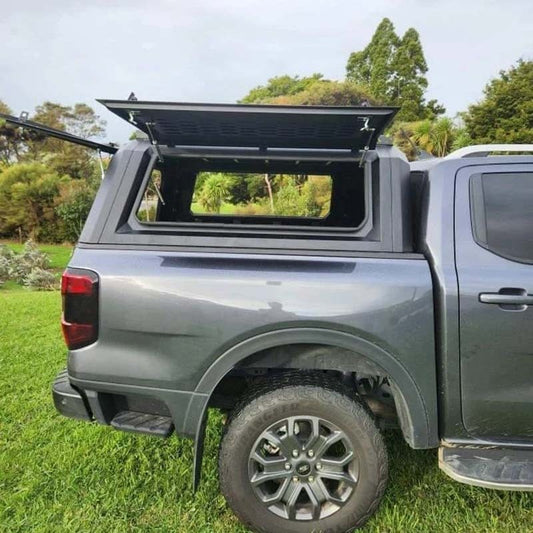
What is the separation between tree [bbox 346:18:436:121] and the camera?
114 feet

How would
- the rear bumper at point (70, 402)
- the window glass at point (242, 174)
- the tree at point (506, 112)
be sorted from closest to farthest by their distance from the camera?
1. the rear bumper at point (70, 402)
2. the window glass at point (242, 174)
3. the tree at point (506, 112)

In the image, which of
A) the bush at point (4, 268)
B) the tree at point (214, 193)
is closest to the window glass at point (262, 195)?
the tree at point (214, 193)

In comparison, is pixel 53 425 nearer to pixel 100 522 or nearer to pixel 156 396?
pixel 100 522

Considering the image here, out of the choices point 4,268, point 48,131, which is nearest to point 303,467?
point 48,131

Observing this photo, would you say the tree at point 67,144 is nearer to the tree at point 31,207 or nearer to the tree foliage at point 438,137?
the tree at point 31,207

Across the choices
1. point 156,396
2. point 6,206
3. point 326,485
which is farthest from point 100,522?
point 6,206

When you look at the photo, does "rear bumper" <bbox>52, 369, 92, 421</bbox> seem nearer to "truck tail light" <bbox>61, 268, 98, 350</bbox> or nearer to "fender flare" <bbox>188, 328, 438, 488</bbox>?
"truck tail light" <bbox>61, 268, 98, 350</bbox>

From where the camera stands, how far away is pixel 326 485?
7.59 feet

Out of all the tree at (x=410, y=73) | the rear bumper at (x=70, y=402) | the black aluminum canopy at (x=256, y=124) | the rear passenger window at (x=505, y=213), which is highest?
the tree at (x=410, y=73)

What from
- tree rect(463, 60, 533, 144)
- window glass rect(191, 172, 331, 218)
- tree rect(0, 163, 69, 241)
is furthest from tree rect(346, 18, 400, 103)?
window glass rect(191, 172, 331, 218)

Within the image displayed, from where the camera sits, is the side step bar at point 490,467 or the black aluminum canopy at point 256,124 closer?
the side step bar at point 490,467

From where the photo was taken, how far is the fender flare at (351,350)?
215 centimetres

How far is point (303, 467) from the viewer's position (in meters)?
2.26

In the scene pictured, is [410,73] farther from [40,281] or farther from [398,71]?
[40,281]
